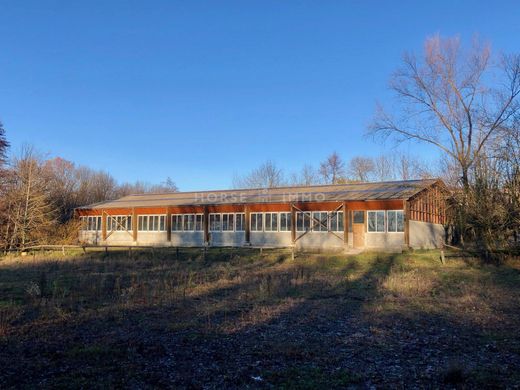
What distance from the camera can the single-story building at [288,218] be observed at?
93.8 ft

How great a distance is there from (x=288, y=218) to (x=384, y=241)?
725cm

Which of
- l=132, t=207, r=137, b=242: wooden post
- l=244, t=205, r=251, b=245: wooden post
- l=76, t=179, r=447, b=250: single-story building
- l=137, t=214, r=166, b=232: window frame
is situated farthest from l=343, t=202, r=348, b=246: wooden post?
l=132, t=207, r=137, b=242: wooden post

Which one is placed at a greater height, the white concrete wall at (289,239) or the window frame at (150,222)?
the window frame at (150,222)

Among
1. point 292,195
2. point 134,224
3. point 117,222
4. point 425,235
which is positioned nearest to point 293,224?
point 292,195

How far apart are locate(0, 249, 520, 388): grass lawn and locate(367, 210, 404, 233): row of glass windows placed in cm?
1013

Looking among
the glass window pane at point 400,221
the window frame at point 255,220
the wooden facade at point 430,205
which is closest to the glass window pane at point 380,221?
the glass window pane at point 400,221

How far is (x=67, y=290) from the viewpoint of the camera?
1341cm

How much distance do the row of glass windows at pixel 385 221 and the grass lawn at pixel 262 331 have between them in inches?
399

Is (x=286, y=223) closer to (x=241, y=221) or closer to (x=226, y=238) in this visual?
(x=241, y=221)

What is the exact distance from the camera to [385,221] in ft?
92.9

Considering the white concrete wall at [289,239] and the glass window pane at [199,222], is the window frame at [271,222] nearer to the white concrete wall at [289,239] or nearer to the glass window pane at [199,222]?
the white concrete wall at [289,239]

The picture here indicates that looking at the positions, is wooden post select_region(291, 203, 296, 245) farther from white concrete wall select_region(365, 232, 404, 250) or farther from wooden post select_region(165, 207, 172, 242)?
wooden post select_region(165, 207, 172, 242)

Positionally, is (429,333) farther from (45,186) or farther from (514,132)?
(45,186)

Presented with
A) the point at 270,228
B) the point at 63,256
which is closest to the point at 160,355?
the point at 63,256
